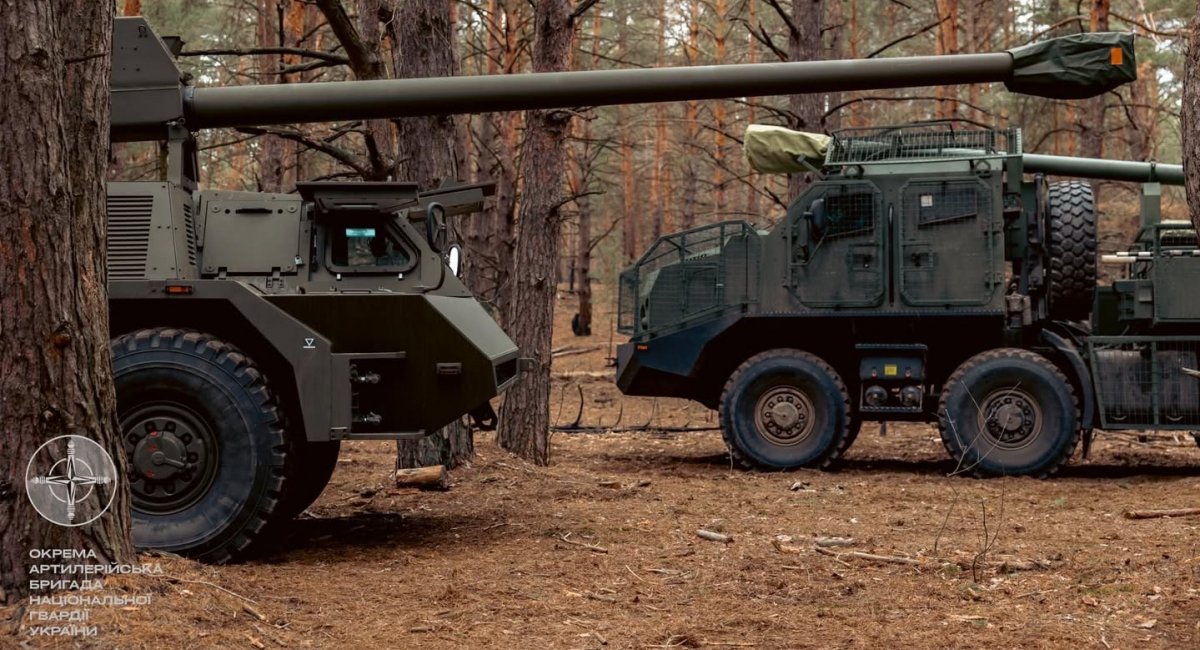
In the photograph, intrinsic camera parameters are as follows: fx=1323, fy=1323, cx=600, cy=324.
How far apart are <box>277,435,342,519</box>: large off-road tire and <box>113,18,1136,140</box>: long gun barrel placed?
1.81 meters

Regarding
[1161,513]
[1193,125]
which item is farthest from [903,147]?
[1193,125]

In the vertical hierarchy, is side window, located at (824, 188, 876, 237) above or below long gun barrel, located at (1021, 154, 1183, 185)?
below

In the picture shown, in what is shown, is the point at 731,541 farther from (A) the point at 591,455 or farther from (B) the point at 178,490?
(A) the point at 591,455

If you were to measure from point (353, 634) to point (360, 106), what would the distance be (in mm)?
2907

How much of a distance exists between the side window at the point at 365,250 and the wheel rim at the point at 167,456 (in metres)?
1.28

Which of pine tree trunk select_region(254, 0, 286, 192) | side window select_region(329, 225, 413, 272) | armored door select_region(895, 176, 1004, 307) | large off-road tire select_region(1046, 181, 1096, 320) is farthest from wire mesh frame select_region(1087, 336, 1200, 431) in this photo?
pine tree trunk select_region(254, 0, 286, 192)

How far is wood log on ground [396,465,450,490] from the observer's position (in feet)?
29.9

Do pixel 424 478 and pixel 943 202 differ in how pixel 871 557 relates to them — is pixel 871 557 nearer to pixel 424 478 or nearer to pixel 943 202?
pixel 424 478

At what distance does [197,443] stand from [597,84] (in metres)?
2.73

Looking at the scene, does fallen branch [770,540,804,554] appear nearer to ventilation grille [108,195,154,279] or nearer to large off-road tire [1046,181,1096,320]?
ventilation grille [108,195,154,279]

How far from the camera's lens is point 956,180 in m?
11.7

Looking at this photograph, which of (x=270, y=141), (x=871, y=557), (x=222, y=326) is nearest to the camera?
(x=871, y=557)

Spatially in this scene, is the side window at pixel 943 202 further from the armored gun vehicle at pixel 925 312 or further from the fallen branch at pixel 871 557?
the fallen branch at pixel 871 557

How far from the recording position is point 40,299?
15.7ft
